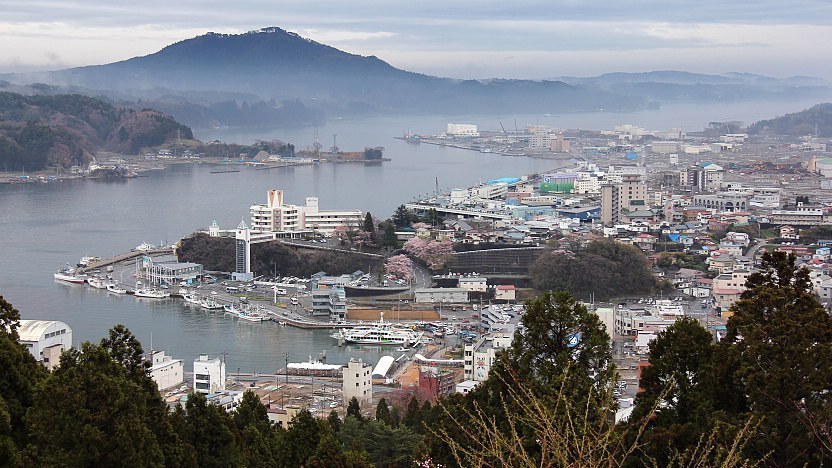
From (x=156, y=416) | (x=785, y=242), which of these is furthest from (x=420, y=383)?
(x=785, y=242)

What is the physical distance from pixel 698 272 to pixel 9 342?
6.71 metres

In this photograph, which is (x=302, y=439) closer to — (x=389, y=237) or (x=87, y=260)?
(x=389, y=237)

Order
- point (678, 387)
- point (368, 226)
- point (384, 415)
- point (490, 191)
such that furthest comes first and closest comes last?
point (490, 191) < point (368, 226) < point (384, 415) < point (678, 387)

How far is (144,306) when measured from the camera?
27.0 feet

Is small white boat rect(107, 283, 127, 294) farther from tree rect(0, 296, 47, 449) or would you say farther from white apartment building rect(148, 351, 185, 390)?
tree rect(0, 296, 47, 449)

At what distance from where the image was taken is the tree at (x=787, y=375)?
2367 mm

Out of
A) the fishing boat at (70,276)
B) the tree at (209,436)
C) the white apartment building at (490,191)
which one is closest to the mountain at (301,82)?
the white apartment building at (490,191)

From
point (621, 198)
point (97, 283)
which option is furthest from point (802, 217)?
point (97, 283)

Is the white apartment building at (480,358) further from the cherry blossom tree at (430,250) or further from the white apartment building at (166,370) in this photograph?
the cherry blossom tree at (430,250)

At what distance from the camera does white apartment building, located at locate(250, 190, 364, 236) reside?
10.0 metres

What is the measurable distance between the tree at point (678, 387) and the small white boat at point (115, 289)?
640 centimetres

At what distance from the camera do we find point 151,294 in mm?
8531

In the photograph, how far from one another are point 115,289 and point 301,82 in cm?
4574

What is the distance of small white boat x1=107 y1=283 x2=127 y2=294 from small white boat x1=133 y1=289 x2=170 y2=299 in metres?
0.14
